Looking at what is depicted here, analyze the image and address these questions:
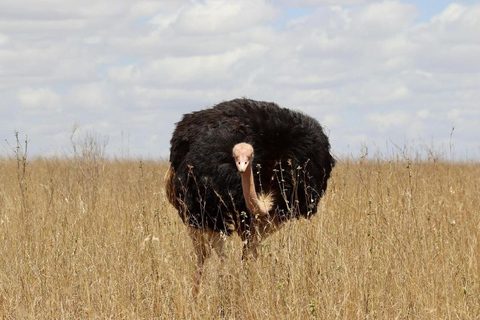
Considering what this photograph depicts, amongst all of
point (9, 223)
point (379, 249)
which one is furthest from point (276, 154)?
point (9, 223)

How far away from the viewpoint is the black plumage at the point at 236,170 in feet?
17.4

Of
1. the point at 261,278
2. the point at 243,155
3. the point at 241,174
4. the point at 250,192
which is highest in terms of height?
the point at 243,155

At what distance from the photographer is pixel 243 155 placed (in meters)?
4.83

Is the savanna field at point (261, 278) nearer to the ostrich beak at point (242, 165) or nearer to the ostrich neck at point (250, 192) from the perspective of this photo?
the ostrich neck at point (250, 192)

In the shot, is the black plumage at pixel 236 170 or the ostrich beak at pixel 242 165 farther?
the black plumage at pixel 236 170

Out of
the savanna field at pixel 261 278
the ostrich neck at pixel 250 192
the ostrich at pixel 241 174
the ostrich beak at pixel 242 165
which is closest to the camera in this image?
the savanna field at pixel 261 278

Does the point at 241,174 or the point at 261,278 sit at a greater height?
the point at 241,174

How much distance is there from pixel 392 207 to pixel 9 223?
10.9ft

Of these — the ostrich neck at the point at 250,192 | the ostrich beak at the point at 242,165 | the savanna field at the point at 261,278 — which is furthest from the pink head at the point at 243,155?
the savanna field at the point at 261,278

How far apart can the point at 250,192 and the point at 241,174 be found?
0.46 ft

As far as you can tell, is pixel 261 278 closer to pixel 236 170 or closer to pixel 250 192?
pixel 250 192

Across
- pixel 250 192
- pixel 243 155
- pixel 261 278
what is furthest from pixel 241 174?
pixel 261 278

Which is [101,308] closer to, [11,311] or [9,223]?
[11,311]

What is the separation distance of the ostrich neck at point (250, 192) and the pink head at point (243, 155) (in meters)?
0.10
